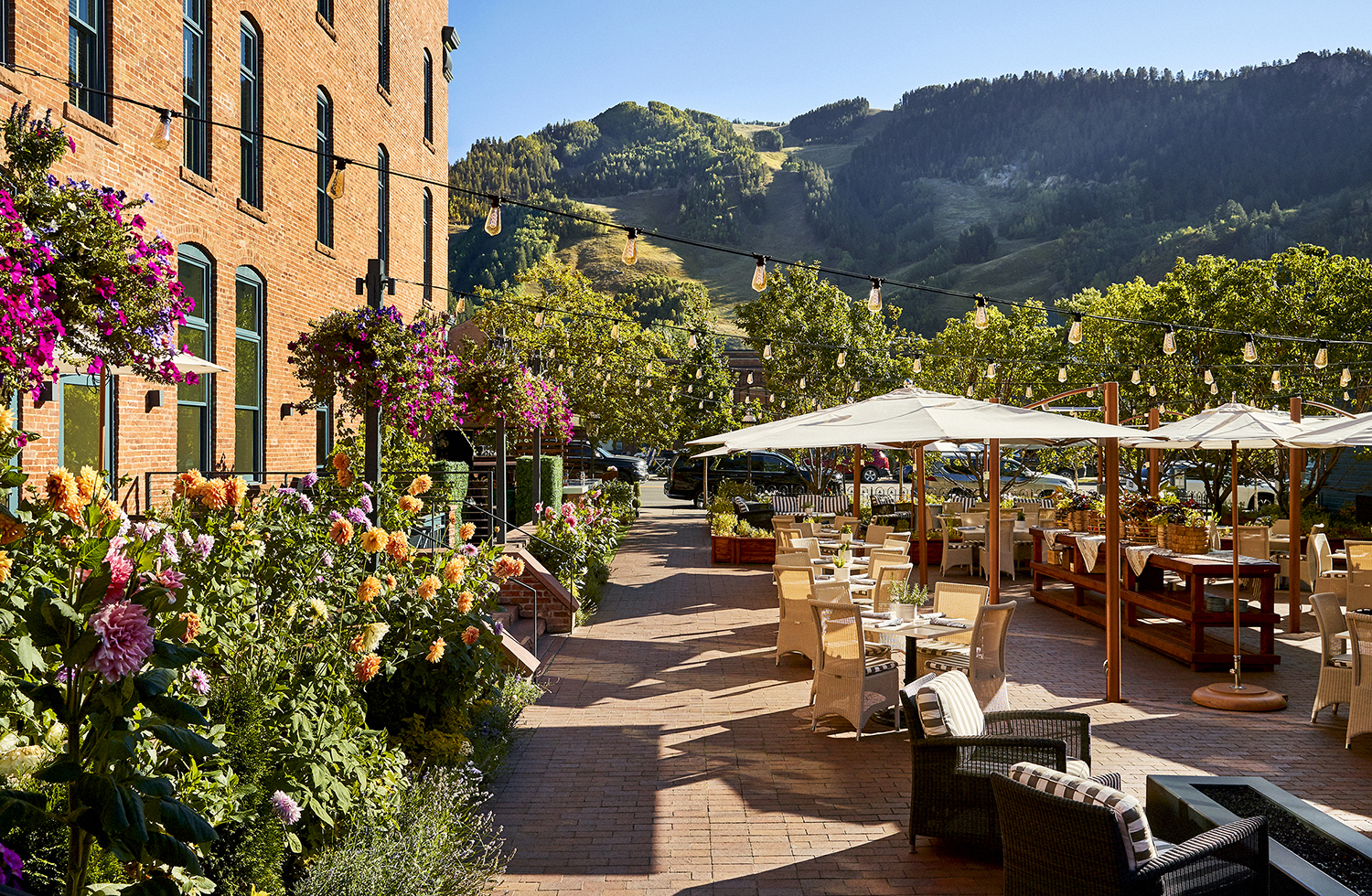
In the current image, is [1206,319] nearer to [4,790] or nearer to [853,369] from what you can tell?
[853,369]

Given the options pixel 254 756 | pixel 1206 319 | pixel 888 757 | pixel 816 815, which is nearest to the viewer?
pixel 254 756

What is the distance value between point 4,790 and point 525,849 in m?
3.56

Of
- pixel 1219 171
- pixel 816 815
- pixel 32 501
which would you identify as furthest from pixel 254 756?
pixel 1219 171

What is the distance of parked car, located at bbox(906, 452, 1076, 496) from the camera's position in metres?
31.4

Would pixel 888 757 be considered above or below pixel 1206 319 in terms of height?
below

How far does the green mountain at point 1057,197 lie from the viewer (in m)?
125

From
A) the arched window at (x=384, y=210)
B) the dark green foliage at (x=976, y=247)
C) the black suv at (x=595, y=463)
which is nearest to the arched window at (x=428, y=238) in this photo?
the arched window at (x=384, y=210)

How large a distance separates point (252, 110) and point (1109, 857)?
12.2 m

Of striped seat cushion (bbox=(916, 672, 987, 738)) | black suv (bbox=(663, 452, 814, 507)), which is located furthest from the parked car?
striped seat cushion (bbox=(916, 672, 987, 738))

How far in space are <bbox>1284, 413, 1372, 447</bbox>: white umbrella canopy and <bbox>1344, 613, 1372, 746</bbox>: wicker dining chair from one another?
312cm

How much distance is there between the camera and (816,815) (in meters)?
5.82

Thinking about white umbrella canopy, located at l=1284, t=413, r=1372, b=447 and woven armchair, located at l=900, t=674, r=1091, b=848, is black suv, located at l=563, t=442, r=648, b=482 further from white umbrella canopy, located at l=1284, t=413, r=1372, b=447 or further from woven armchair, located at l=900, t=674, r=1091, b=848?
woven armchair, located at l=900, t=674, r=1091, b=848

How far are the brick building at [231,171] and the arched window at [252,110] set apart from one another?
0.07ft

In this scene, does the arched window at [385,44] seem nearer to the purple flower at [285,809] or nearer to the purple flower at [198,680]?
the purple flower at [198,680]
